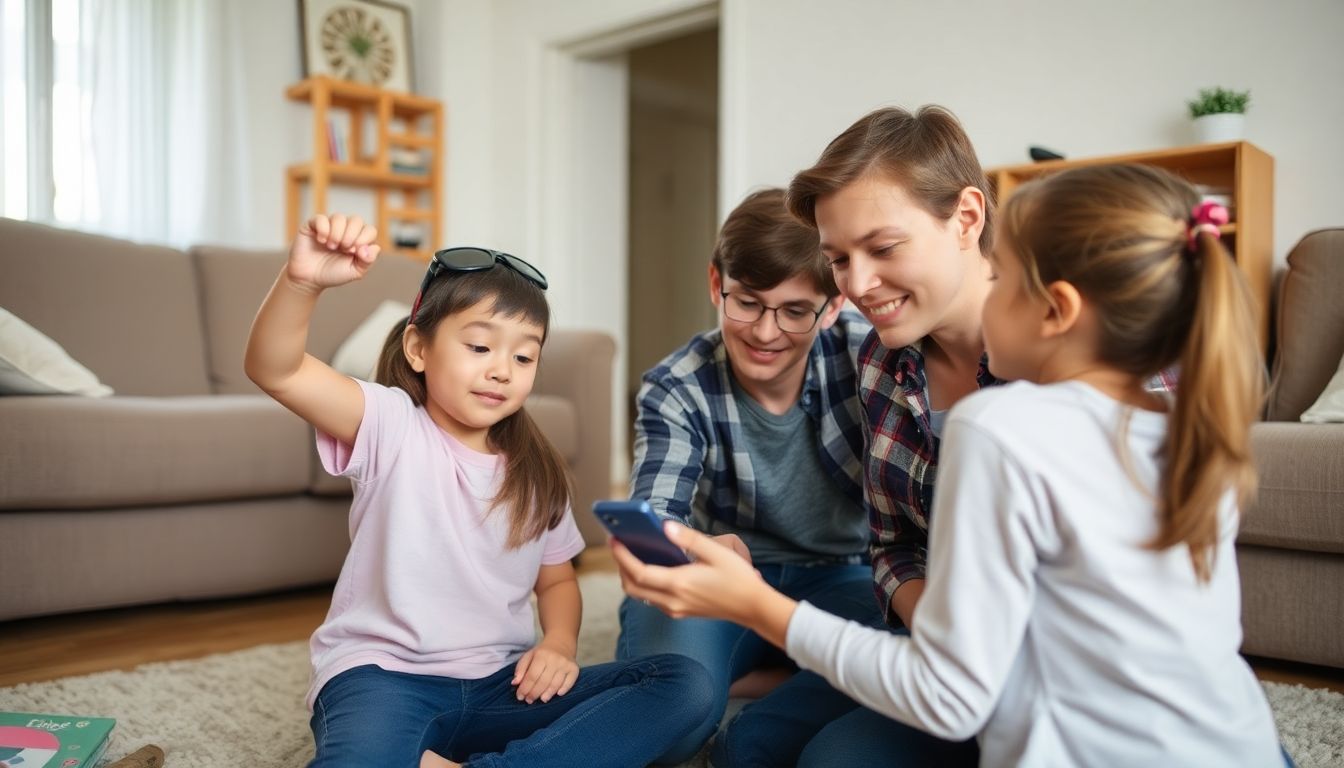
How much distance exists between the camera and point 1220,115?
113 inches

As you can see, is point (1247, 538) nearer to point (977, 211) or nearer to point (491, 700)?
point (977, 211)

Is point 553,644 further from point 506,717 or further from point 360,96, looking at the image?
point 360,96

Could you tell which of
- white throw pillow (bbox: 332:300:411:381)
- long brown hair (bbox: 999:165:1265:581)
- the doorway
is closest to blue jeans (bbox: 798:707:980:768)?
long brown hair (bbox: 999:165:1265:581)

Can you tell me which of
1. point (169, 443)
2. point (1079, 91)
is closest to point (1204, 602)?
point (169, 443)

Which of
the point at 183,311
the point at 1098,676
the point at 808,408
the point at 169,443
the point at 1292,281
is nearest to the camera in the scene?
the point at 1098,676

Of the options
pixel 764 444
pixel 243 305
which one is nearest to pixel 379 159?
pixel 243 305

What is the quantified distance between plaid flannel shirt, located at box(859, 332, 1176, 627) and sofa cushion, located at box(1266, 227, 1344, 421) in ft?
4.71

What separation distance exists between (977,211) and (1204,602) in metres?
0.62

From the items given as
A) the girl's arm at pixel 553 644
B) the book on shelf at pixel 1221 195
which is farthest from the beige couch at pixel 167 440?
the book on shelf at pixel 1221 195

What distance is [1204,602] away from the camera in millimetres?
838

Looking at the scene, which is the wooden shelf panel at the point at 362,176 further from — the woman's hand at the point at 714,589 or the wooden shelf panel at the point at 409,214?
the woman's hand at the point at 714,589

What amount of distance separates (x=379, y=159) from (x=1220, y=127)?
3.71m

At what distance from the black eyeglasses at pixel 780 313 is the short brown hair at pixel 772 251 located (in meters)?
0.03

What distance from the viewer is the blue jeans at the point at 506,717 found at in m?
1.13
